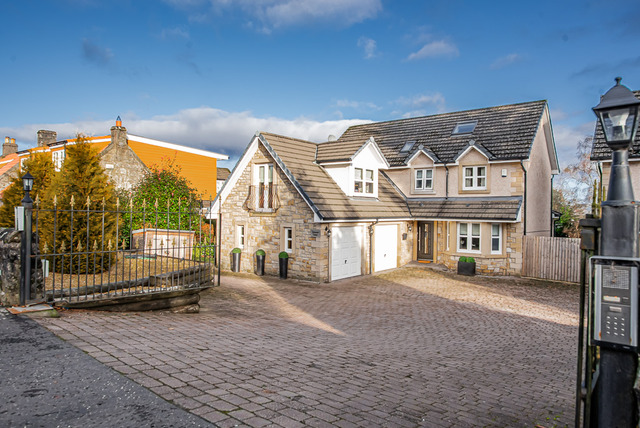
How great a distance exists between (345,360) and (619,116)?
499 centimetres

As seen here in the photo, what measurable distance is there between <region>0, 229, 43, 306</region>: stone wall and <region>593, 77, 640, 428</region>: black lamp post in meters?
8.58

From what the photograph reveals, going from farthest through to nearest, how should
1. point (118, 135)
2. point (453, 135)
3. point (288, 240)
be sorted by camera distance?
1. point (118, 135)
2. point (453, 135)
3. point (288, 240)

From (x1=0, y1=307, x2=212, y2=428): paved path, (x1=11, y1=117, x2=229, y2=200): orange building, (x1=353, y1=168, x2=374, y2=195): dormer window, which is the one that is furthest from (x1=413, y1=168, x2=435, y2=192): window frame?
(x1=0, y1=307, x2=212, y2=428): paved path

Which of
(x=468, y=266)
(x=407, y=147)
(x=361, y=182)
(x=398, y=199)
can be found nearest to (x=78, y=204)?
(x=361, y=182)

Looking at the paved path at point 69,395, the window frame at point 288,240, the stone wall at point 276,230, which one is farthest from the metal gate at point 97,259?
the window frame at point 288,240

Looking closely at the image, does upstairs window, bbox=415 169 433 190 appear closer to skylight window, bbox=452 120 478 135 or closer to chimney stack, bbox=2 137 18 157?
skylight window, bbox=452 120 478 135

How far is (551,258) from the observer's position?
19.2 m

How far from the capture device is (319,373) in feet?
19.5

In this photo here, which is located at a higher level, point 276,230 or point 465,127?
point 465,127

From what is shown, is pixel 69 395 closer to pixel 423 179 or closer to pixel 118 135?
pixel 423 179

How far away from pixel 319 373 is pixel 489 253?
16543 mm

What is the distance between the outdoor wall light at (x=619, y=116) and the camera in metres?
3.94

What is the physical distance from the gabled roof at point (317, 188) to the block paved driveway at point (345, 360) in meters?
5.76

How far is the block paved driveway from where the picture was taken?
184 inches
